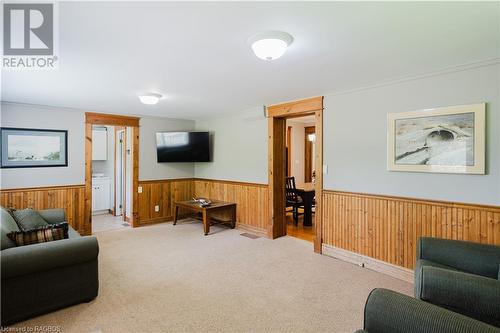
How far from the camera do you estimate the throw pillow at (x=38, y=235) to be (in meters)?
2.48

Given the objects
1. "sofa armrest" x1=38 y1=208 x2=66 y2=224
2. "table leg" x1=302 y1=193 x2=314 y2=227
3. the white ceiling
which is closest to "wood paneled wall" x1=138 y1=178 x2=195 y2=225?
"sofa armrest" x1=38 y1=208 x2=66 y2=224

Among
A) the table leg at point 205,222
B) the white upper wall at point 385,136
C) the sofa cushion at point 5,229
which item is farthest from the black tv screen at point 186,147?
the sofa cushion at point 5,229

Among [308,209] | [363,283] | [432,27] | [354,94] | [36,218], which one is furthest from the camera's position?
[308,209]

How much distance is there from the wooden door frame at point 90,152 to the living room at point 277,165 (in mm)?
48

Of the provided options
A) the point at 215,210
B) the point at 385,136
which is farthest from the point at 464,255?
the point at 215,210

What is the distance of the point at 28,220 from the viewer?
3.25m

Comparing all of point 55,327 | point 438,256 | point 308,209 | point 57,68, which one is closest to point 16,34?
point 57,68

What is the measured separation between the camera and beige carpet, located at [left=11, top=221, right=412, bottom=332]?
2.31 meters

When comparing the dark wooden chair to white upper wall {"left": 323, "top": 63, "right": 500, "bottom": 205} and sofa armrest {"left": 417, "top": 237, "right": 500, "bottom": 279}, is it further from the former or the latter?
sofa armrest {"left": 417, "top": 237, "right": 500, "bottom": 279}

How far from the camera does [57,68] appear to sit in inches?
109

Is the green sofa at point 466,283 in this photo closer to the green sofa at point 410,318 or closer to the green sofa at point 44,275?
the green sofa at point 410,318

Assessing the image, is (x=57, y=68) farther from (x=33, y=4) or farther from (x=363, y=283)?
(x=363, y=283)

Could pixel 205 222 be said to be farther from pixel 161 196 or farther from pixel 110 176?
pixel 110 176

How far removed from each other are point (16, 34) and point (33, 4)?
0.52m
